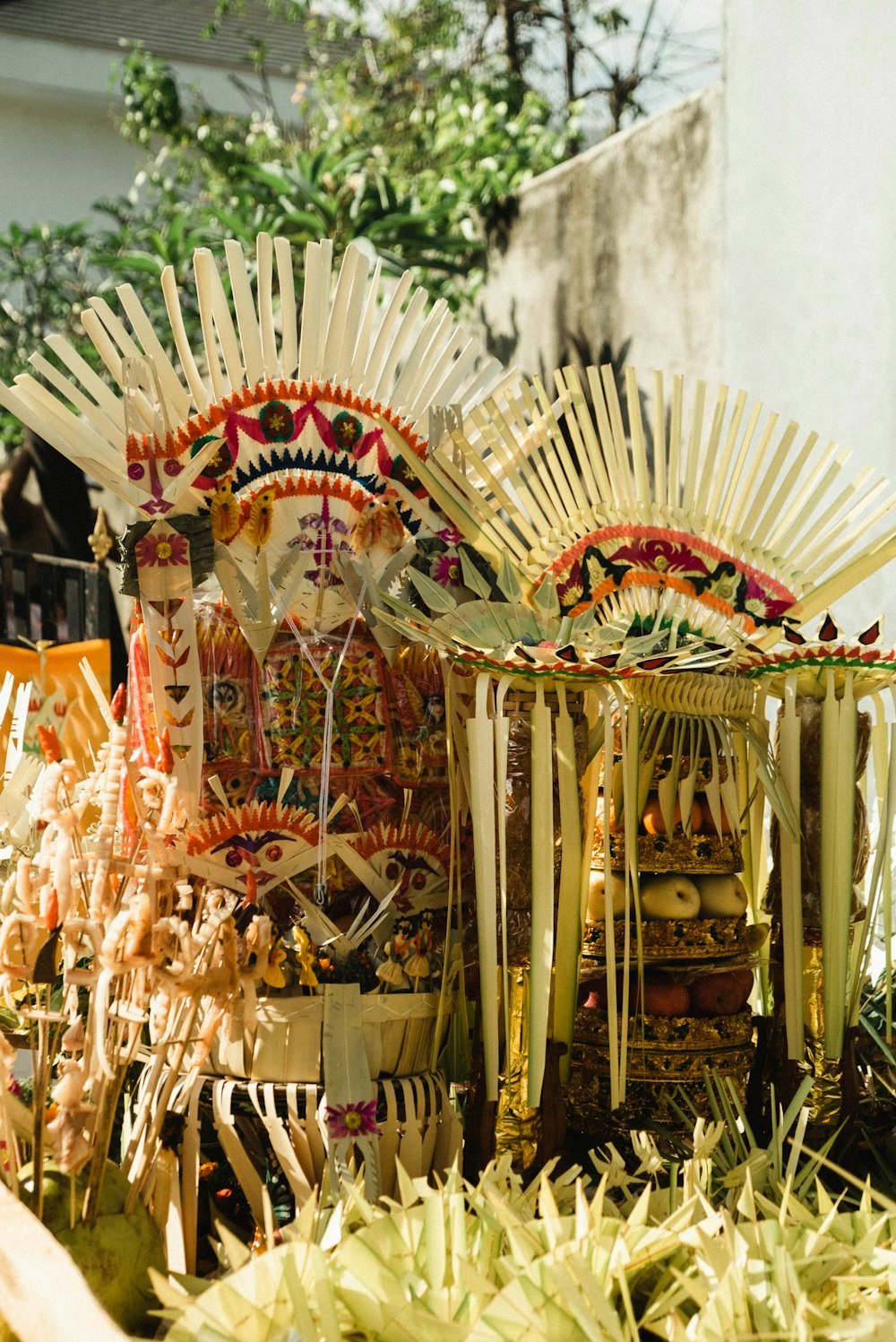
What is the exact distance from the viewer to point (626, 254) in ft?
12.8

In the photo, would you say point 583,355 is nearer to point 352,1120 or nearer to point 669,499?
point 669,499

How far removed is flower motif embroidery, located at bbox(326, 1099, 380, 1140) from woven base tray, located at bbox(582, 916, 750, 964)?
33cm

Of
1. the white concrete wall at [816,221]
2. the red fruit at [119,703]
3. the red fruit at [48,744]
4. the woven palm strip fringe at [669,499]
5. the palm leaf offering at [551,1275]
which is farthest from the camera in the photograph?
the white concrete wall at [816,221]

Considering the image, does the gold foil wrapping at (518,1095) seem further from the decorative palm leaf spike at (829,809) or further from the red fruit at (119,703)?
the red fruit at (119,703)

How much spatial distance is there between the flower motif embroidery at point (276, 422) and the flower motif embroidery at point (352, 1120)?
734mm

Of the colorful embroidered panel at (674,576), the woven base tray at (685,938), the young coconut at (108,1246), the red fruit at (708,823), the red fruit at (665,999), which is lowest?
the young coconut at (108,1246)

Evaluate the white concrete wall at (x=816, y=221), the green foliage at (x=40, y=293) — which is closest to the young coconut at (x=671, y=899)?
the white concrete wall at (x=816, y=221)

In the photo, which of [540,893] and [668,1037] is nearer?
[540,893]

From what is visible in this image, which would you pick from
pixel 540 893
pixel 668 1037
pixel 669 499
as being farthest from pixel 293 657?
pixel 668 1037

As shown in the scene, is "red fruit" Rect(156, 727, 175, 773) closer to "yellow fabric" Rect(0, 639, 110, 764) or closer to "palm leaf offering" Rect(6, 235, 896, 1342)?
"palm leaf offering" Rect(6, 235, 896, 1342)

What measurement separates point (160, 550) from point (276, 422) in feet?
0.71

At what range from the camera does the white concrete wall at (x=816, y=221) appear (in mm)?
2922

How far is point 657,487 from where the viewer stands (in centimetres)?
162

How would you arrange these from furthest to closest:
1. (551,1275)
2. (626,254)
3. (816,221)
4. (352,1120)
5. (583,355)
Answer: (583,355) → (626,254) → (816,221) → (352,1120) → (551,1275)
